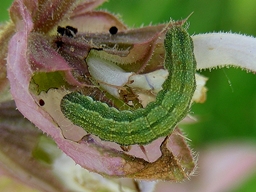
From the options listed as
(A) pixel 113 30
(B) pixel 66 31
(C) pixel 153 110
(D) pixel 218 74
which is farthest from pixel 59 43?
(D) pixel 218 74

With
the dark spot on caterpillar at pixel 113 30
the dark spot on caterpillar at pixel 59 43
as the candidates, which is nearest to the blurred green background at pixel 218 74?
the dark spot on caterpillar at pixel 113 30

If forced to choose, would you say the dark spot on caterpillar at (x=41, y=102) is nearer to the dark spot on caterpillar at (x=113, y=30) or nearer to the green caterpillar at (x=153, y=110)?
the green caterpillar at (x=153, y=110)

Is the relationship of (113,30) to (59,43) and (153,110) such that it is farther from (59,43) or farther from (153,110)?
(153,110)

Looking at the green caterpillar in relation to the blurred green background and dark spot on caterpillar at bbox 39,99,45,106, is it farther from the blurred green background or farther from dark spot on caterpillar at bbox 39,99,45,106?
the blurred green background

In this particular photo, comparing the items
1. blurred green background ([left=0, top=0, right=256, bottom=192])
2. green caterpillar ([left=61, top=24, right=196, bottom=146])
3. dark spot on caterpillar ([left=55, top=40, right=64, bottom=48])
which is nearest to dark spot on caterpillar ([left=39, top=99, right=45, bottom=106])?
green caterpillar ([left=61, top=24, right=196, bottom=146])

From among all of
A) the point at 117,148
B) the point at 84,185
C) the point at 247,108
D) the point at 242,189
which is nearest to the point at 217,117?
the point at 247,108

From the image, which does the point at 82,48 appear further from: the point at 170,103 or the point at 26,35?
the point at 170,103
